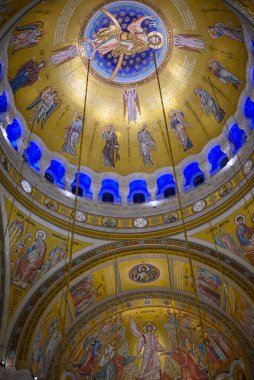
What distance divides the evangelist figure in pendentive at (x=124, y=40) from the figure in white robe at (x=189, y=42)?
675mm

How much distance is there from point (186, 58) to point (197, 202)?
19.3ft

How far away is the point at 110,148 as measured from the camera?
1859 centimetres

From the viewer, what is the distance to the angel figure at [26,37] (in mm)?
14688

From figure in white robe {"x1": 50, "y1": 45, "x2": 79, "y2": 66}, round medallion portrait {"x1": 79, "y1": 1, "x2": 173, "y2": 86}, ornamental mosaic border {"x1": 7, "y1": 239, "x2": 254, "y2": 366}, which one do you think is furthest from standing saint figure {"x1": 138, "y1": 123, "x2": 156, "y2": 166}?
figure in white robe {"x1": 50, "y1": 45, "x2": 79, "y2": 66}

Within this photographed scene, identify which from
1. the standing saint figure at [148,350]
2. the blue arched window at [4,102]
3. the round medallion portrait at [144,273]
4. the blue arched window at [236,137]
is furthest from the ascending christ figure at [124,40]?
the standing saint figure at [148,350]

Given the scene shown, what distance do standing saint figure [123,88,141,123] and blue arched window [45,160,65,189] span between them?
3821 millimetres

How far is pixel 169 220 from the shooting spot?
1642 cm

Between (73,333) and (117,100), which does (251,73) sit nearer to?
(117,100)

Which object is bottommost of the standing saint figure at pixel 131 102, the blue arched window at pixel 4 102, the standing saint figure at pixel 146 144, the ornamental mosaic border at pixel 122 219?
the ornamental mosaic border at pixel 122 219

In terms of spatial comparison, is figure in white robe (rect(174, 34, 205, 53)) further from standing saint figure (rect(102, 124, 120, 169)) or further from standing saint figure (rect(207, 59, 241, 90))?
standing saint figure (rect(102, 124, 120, 169))

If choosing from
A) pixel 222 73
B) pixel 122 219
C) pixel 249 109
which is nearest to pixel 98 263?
pixel 122 219

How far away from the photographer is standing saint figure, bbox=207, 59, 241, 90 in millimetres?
16391

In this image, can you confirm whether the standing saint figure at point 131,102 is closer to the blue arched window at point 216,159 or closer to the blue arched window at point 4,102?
the blue arched window at point 216,159

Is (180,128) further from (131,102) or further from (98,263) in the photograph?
(98,263)
